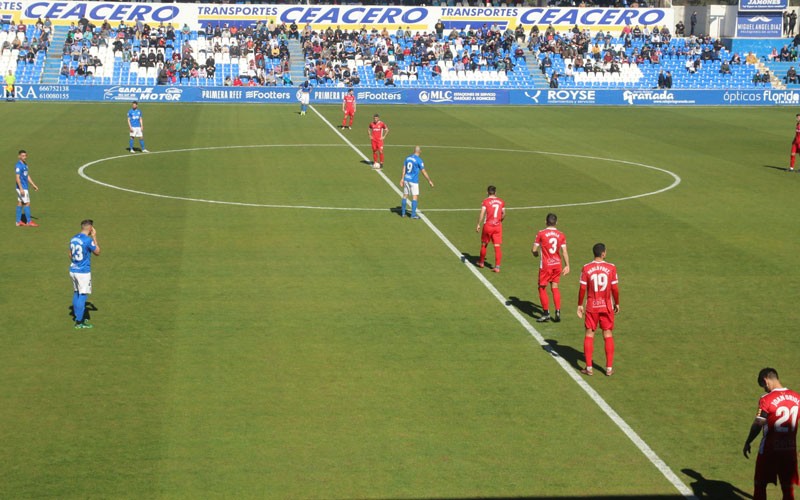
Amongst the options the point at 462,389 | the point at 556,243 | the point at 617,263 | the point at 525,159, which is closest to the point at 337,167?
the point at 525,159

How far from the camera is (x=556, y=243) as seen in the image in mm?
18375

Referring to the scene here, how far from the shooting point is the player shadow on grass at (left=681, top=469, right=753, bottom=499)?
38.5ft

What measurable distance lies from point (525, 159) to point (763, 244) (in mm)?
16430

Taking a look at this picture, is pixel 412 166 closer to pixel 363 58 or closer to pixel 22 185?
pixel 22 185

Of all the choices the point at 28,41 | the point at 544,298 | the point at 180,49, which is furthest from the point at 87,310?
the point at 28,41

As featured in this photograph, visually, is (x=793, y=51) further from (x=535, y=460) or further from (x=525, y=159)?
(x=535, y=460)

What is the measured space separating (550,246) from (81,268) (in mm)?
8255

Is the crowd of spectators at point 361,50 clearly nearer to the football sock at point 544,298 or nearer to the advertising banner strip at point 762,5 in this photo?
the advertising banner strip at point 762,5

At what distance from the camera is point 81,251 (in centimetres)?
1734

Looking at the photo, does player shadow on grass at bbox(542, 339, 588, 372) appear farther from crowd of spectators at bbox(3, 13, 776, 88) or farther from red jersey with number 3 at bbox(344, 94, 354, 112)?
crowd of spectators at bbox(3, 13, 776, 88)

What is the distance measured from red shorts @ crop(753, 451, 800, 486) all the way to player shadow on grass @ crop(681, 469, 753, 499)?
93cm

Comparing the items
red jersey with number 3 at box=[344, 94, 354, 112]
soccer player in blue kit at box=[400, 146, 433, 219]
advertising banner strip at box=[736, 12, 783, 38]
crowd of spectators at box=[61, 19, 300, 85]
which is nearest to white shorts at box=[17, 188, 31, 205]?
soccer player in blue kit at box=[400, 146, 433, 219]

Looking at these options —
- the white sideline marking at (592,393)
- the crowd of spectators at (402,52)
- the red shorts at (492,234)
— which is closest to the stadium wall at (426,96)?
the crowd of spectators at (402,52)

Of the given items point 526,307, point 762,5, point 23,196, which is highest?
point 762,5
